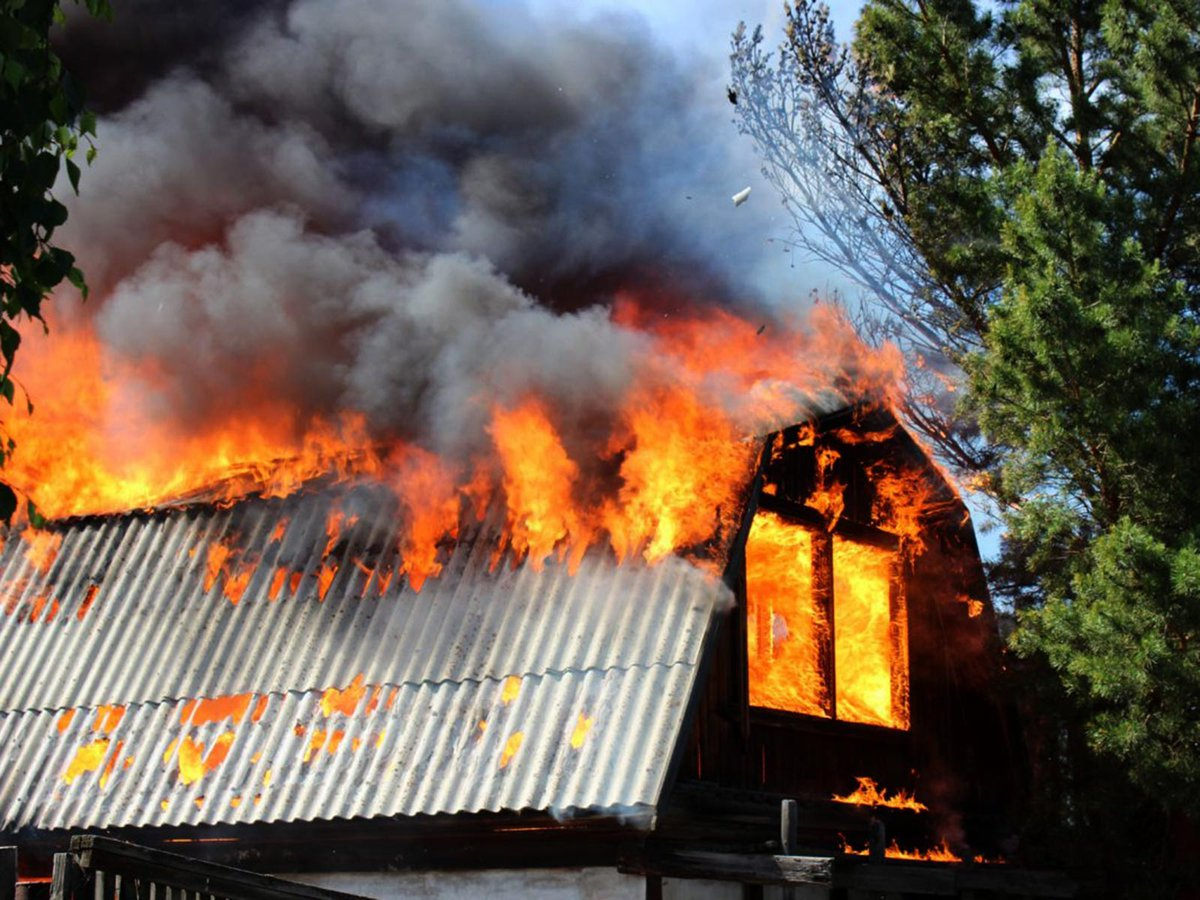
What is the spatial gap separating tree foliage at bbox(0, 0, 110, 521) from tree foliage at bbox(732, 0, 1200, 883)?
6417 millimetres

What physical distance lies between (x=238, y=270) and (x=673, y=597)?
4760mm

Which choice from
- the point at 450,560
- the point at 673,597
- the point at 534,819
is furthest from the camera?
the point at 450,560

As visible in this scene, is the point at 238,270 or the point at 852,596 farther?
the point at 852,596

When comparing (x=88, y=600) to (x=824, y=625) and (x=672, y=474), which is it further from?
(x=824, y=625)

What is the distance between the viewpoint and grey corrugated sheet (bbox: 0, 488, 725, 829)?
29.2 feet

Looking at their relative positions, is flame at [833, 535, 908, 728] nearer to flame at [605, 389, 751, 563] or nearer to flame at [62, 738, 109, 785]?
flame at [605, 389, 751, 563]

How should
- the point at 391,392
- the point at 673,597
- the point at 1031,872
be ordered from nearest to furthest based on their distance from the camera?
the point at 673,597
the point at 1031,872
the point at 391,392

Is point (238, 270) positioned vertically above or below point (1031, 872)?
above

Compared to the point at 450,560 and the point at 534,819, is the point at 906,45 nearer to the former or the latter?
the point at 450,560

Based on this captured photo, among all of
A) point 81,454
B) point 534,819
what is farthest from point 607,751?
point 81,454

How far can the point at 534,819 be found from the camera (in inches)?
336

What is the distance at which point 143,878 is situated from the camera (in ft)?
21.2

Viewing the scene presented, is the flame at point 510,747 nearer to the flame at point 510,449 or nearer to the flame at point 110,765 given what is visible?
the flame at point 510,449

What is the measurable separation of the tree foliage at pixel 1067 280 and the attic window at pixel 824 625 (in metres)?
1.24
